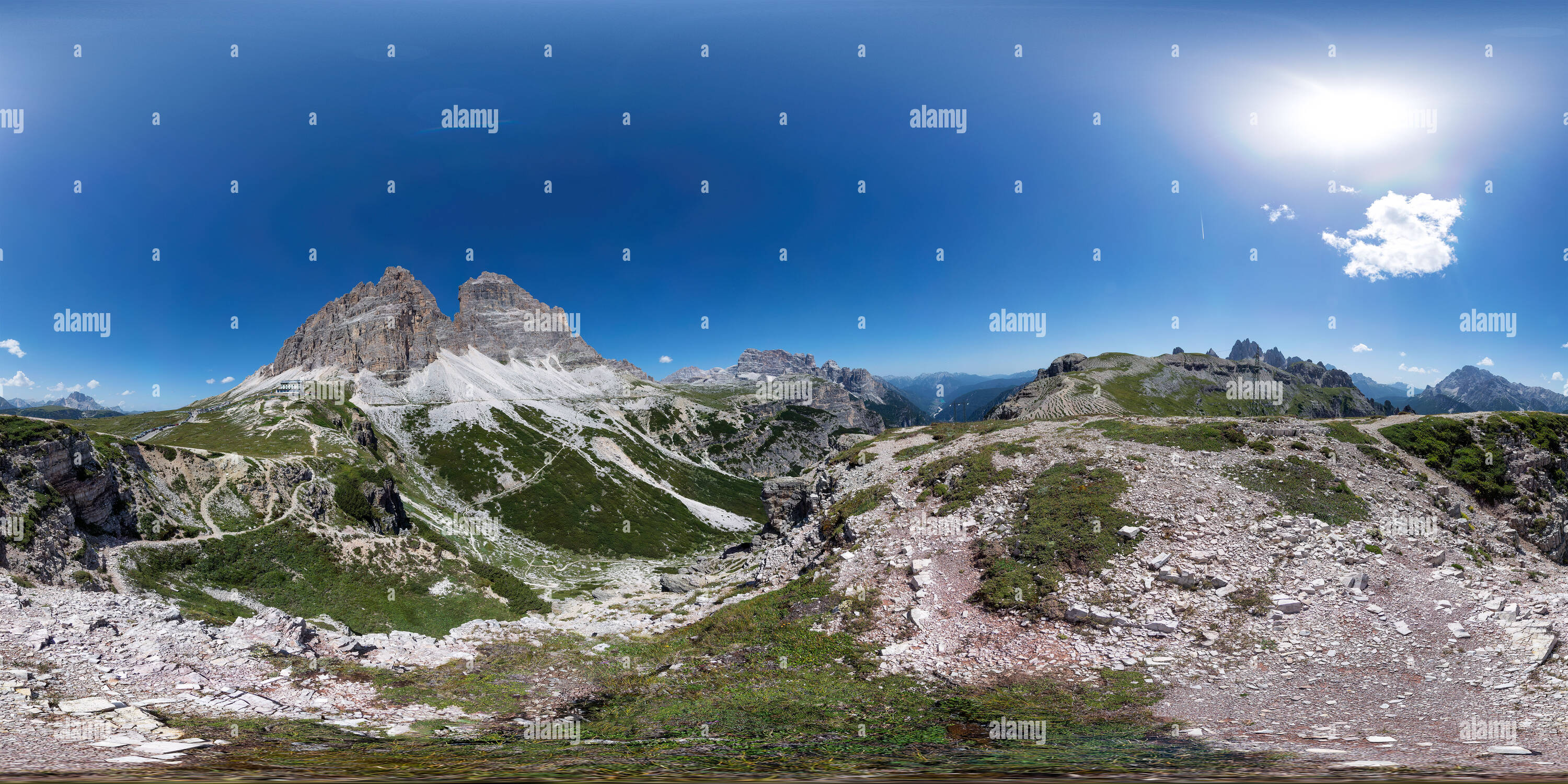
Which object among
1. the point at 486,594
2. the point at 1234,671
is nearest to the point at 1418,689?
the point at 1234,671

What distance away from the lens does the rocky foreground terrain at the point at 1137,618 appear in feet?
55.1

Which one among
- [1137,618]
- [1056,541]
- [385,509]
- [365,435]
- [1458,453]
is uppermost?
[365,435]

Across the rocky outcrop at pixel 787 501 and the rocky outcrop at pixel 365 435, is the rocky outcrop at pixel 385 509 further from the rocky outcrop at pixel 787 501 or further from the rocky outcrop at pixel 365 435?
the rocky outcrop at pixel 787 501

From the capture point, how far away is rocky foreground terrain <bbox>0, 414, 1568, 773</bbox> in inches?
661

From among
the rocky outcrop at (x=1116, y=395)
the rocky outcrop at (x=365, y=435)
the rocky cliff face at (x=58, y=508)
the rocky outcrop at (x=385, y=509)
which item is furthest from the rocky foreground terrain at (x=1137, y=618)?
the rocky outcrop at (x=365, y=435)

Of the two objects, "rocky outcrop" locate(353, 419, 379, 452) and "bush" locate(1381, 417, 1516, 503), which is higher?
"rocky outcrop" locate(353, 419, 379, 452)

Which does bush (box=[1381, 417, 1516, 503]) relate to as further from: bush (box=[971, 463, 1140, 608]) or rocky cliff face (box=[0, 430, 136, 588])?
rocky cliff face (box=[0, 430, 136, 588])

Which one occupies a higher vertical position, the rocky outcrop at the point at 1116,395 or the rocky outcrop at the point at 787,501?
the rocky outcrop at the point at 1116,395

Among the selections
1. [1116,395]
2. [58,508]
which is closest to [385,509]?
[58,508]

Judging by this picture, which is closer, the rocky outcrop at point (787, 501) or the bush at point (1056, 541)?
the bush at point (1056, 541)

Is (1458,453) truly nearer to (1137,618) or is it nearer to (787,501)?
(1137,618)

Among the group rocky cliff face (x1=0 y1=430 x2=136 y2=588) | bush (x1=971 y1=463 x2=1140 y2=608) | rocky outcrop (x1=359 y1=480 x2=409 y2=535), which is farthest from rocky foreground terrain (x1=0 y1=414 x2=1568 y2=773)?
rocky outcrop (x1=359 y1=480 x2=409 y2=535)

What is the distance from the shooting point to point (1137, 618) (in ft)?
81.9

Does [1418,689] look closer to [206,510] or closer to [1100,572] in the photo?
[1100,572]
